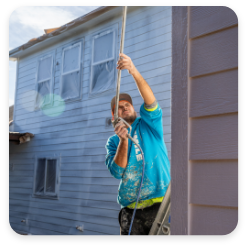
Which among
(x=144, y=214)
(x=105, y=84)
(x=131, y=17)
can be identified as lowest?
(x=144, y=214)

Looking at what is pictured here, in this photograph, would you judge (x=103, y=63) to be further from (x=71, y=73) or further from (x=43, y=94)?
(x=43, y=94)

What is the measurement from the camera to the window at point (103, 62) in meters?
3.73

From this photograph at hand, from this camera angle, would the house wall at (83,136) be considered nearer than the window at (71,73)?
Yes

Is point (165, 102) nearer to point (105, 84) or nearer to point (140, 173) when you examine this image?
point (105, 84)

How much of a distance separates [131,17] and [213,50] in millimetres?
3063

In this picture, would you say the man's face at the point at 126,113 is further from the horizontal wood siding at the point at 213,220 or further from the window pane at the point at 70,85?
the window pane at the point at 70,85

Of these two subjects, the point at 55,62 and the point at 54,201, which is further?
the point at 55,62

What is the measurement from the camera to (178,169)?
837 mm

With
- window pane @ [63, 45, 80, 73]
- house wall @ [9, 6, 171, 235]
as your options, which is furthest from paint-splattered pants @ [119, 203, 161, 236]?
window pane @ [63, 45, 80, 73]

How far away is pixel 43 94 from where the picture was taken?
15.5 ft

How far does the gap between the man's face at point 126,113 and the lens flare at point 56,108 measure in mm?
2431

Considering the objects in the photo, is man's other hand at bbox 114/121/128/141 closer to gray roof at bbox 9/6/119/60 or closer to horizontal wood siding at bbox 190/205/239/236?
horizontal wood siding at bbox 190/205/239/236

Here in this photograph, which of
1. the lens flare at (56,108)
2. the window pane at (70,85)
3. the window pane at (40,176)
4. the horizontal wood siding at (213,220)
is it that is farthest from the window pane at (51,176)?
the horizontal wood siding at (213,220)
